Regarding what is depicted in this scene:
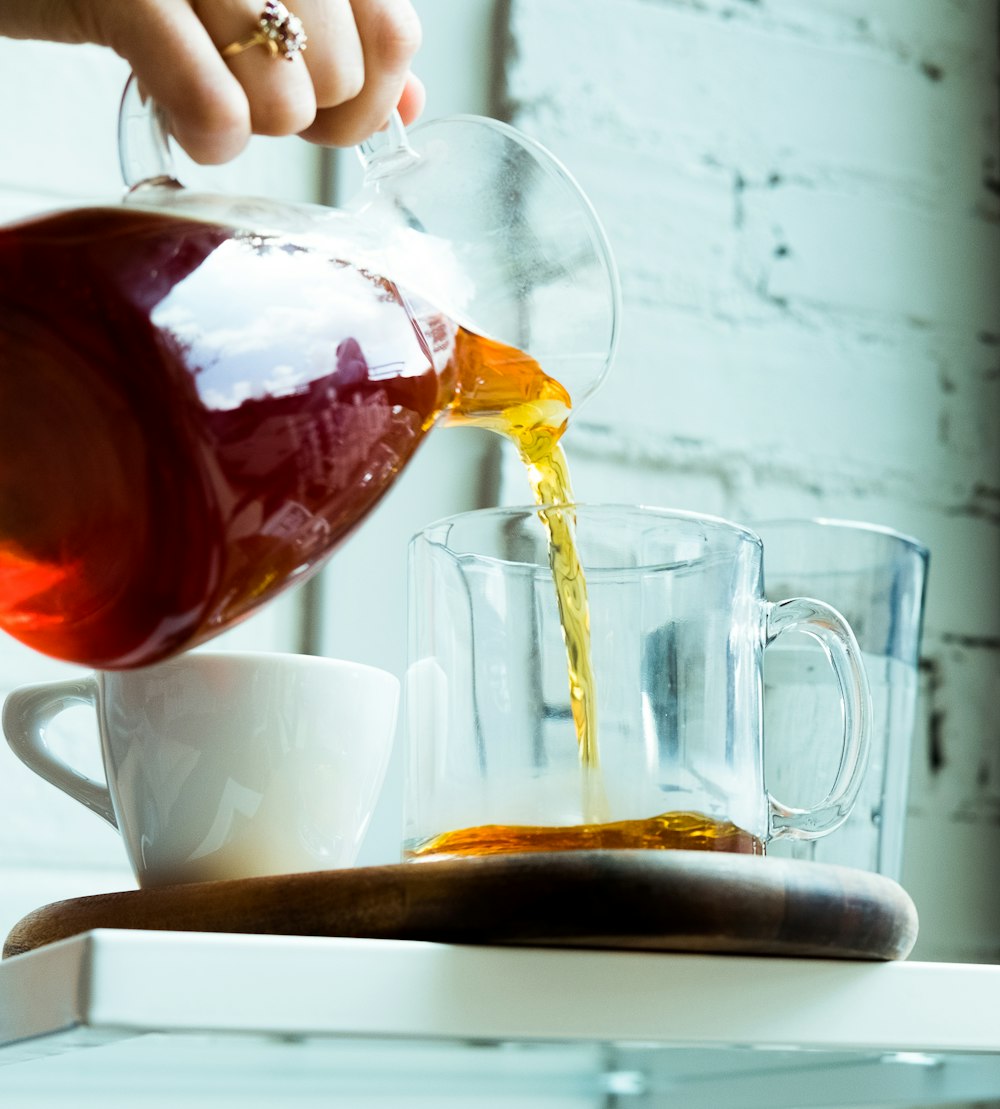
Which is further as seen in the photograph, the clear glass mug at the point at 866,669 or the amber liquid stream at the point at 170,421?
the clear glass mug at the point at 866,669

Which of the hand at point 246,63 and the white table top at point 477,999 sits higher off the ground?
the hand at point 246,63

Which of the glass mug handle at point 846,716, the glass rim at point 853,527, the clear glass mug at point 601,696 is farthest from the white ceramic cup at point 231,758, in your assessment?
the glass rim at point 853,527

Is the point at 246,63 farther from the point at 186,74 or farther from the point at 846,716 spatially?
the point at 846,716

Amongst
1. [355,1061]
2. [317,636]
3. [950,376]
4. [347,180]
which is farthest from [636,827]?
[950,376]

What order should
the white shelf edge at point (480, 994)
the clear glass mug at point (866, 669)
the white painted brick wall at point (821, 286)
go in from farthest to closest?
the white painted brick wall at point (821, 286) < the clear glass mug at point (866, 669) < the white shelf edge at point (480, 994)

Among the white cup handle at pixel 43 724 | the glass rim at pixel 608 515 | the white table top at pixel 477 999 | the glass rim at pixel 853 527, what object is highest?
the glass rim at pixel 853 527

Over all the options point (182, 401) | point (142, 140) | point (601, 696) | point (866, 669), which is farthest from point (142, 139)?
point (866, 669)

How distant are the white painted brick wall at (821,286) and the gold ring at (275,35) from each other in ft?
1.35

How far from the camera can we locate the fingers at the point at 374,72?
535mm

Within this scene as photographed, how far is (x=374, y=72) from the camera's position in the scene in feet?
1.77

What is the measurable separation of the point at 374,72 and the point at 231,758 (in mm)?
243

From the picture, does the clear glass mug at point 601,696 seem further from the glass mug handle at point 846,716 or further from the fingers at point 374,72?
the fingers at point 374,72

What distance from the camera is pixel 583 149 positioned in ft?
3.02

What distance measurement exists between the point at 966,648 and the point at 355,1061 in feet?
1.68
